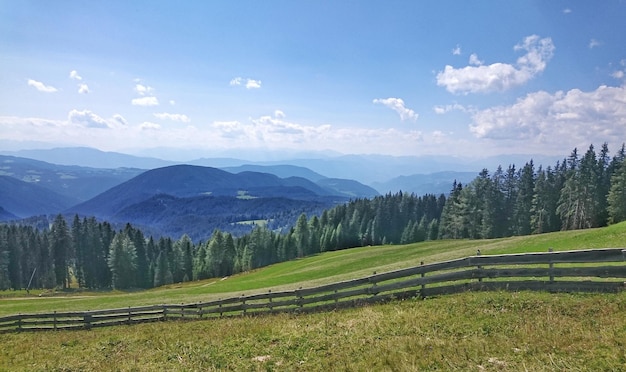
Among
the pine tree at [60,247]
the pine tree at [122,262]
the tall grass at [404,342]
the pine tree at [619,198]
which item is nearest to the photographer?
the tall grass at [404,342]

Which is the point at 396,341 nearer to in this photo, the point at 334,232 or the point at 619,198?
the point at 619,198

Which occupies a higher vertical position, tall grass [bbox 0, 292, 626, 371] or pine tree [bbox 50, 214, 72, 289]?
tall grass [bbox 0, 292, 626, 371]

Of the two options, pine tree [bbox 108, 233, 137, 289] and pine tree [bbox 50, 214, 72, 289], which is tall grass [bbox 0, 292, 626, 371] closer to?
pine tree [bbox 108, 233, 137, 289]

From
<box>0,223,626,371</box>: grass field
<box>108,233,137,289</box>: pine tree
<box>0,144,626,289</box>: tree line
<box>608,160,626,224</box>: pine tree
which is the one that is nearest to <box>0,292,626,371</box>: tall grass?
<box>0,223,626,371</box>: grass field

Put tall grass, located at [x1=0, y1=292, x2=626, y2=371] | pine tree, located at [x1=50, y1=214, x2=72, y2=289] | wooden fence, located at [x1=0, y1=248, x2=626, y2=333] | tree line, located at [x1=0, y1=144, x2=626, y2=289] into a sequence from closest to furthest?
tall grass, located at [x1=0, y1=292, x2=626, y2=371]
wooden fence, located at [x1=0, y1=248, x2=626, y2=333]
tree line, located at [x1=0, y1=144, x2=626, y2=289]
pine tree, located at [x1=50, y1=214, x2=72, y2=289]

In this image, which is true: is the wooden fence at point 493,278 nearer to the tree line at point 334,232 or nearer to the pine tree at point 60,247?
the tree line at point 334,232

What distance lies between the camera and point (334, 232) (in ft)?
361

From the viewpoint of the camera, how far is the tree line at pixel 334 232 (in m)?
73.8

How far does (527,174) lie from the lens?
80.7 m

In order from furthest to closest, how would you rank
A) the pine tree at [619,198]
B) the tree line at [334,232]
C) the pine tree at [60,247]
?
the pine tree at [60,247] < the tree line at [334,232] < the pine tree at [619,198]

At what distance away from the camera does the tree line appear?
73750 mm

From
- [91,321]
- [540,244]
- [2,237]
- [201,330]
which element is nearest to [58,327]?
[91,321]

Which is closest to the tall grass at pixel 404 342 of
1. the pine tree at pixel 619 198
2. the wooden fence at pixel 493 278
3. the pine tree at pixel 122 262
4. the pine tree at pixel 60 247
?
the wooden fence at pixel 493 278

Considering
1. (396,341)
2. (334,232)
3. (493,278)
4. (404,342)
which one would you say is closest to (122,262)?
(334,232)
